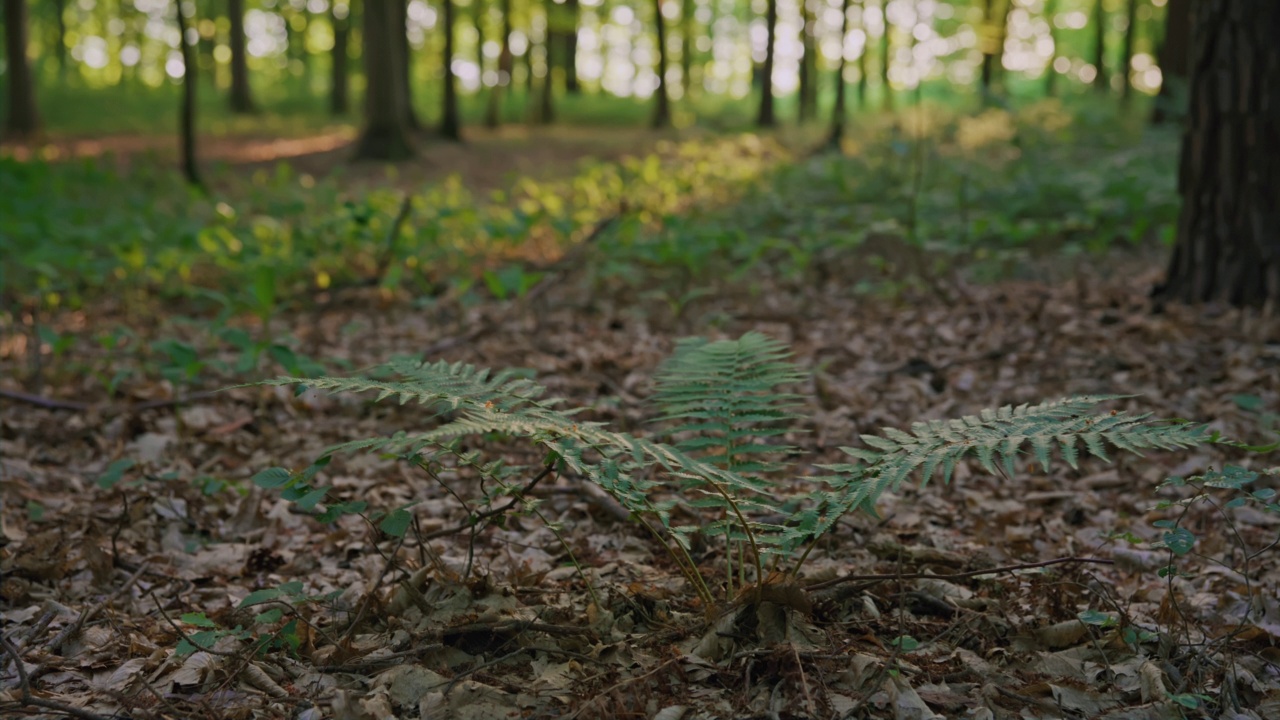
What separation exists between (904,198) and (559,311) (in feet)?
11.2

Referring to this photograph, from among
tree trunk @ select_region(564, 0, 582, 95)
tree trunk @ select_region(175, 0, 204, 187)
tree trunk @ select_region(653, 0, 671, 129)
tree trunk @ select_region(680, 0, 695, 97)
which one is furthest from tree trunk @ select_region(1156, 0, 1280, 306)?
tree trunk @ select_region(564, 0, 582, 95)

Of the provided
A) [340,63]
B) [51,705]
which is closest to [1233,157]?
[51,705]

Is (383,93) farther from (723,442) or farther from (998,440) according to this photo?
(998,440)

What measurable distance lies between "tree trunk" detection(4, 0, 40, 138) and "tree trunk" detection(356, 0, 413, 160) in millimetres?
6654

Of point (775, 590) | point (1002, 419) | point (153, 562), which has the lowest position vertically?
point (153, 562)

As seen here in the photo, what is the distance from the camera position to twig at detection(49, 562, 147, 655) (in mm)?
2432

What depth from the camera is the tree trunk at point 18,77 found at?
16.7 m

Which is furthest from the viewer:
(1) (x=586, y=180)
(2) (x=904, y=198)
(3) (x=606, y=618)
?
(1) (x=586, y=180)

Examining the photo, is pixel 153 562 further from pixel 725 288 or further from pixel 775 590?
pixel 725 288

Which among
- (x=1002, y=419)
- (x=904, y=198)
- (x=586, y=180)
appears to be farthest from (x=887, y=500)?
(x=586, y=180)

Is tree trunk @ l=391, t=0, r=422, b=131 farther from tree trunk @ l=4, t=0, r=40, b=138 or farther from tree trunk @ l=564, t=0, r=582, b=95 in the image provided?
tree trunk @ l=564, t=0, r=582, b=95

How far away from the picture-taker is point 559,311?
6.47 metres

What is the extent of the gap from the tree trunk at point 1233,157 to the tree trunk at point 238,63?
22328 millimetres

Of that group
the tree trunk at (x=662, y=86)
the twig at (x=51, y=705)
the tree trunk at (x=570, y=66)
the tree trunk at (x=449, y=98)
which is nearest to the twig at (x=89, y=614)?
the twig at (x=51, y=705)
